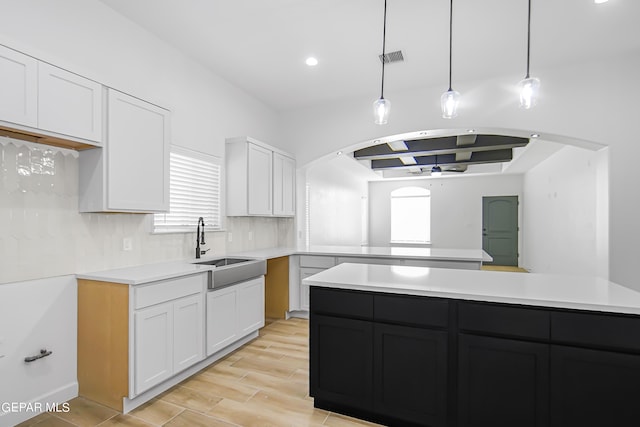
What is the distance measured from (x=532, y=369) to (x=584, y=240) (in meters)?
4.20

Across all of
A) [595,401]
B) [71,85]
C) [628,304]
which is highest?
[71,85]

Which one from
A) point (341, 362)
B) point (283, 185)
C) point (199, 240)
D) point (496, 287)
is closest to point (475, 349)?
point (496, 287)

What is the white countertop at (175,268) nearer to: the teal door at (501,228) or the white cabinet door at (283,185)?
the white cabinet door at (283,185)

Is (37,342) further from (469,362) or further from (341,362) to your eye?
(469,362)

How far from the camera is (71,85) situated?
2141 mm

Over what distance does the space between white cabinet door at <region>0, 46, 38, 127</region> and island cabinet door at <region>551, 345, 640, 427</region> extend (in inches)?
124

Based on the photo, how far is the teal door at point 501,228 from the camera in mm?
9250

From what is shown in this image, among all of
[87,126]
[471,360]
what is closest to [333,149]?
[87,126]

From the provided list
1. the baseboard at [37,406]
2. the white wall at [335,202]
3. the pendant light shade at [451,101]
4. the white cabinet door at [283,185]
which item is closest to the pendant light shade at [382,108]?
the pendant light shade at [451,101]

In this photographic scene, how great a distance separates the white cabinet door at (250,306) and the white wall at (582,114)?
258 centimetres

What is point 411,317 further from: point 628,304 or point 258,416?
point 258,416

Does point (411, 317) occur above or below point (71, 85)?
below

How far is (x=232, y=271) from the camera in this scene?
316 cm

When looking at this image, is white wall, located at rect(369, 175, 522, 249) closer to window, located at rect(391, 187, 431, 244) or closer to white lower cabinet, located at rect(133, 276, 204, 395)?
window, located at rect(391, 187, 431, 244)
